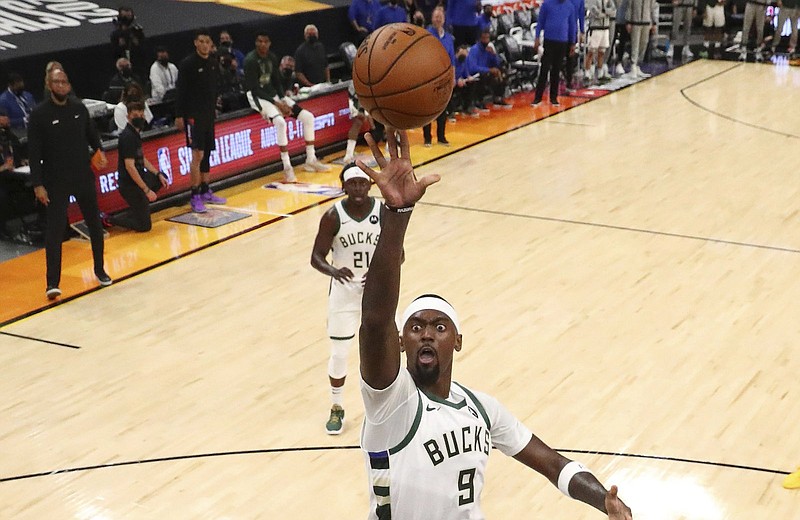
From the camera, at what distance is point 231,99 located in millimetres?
14094

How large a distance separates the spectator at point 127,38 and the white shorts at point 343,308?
8392 mm

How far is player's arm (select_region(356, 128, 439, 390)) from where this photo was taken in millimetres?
2803

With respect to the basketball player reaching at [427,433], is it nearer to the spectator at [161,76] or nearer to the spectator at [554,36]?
A: the spectator at [161,76]

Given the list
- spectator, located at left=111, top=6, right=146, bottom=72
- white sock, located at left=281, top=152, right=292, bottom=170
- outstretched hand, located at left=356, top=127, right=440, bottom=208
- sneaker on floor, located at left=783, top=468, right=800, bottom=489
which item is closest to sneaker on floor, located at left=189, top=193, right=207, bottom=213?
white sock, located at left=281, top=152, right=292, bottom=170

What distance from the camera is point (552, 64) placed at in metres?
18.5

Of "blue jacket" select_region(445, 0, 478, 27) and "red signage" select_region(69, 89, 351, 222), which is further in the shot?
"blue jacket" select_region(445, 0, 478, 27)

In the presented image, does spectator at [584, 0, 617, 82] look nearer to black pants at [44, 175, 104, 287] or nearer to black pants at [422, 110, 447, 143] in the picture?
black pants at [422, 110, 447, 143]

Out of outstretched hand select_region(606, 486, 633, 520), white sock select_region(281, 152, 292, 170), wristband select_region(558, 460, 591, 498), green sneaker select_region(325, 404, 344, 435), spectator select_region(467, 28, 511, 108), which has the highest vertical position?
outstretched hand select_region(606, 486, 633, 520)

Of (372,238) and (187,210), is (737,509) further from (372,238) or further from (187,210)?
(187,210)

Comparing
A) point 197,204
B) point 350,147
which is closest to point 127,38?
point 197,204

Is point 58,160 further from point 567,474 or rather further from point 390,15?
point 390,15

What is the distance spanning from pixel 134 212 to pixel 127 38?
364cm

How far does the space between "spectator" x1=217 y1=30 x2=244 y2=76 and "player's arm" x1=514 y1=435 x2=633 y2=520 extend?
1200 cm

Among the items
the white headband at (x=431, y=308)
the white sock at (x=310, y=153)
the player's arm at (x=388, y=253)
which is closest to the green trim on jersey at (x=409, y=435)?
the white headband at (x=431, y=308)
